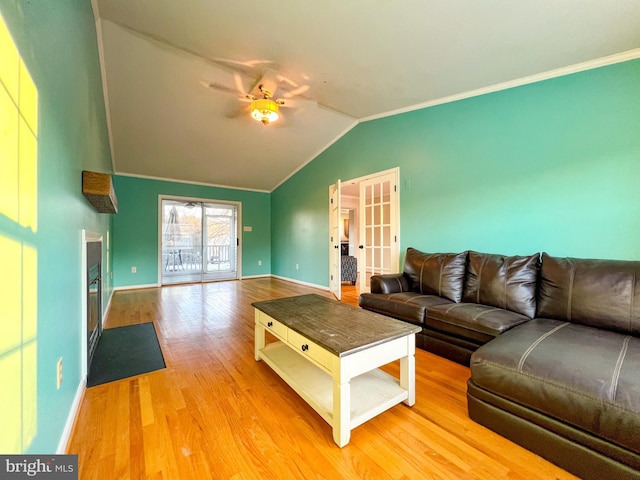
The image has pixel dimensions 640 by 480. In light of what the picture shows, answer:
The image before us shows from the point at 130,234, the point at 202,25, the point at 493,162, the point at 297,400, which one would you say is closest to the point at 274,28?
the point at 202,25

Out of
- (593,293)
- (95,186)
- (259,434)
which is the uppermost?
(95,186)

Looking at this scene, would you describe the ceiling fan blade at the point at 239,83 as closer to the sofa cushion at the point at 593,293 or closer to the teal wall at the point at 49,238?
the teal wall at the point at 49,238

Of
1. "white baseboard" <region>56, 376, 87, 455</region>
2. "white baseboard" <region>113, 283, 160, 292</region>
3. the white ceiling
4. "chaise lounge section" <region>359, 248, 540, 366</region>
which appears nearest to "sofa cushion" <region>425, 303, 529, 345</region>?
"chaise lounge section" <region>359, 248, 540, 366</region>

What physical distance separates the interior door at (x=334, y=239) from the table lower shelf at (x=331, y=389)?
253cm

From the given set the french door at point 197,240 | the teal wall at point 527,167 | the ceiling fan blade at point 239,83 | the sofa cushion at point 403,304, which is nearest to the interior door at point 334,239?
the teal wall at point 527,167

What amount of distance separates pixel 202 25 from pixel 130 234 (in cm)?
454

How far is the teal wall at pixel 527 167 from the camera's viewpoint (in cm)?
203

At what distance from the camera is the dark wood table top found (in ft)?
4.28

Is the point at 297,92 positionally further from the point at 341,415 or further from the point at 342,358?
the point at 341,415

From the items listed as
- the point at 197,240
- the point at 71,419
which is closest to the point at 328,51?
the point at 71,419

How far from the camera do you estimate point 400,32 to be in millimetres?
2066

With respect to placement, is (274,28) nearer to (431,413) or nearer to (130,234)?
(431,413)

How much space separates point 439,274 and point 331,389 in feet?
5.70

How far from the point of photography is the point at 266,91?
9.42ft
